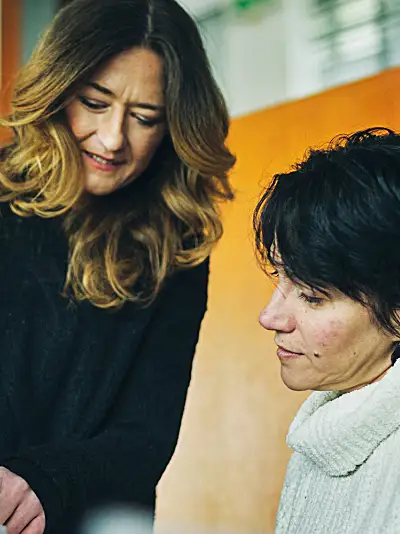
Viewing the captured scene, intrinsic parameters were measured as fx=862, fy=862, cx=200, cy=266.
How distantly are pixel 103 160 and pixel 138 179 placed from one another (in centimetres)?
12

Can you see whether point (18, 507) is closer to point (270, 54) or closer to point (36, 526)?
point (36, 526)

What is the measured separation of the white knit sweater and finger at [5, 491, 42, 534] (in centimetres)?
25

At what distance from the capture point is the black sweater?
104cm

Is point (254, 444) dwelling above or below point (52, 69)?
below

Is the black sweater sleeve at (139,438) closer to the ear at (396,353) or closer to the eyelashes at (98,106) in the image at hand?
the eyelashes at (98,106)

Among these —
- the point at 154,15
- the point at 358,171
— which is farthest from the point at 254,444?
the point at 358,171

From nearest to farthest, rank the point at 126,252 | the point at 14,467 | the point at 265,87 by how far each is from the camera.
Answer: the point at 14,467, the point at 126,252, the point at 265,87

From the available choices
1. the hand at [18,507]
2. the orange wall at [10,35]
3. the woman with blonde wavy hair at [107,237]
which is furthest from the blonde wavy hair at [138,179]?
the orange wall at [10,35]

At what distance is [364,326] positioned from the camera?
749mm

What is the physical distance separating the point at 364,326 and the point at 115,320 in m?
0.45

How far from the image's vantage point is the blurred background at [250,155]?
1359 mm

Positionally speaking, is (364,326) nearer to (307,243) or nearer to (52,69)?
(307,243)

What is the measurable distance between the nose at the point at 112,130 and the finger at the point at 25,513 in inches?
16.0

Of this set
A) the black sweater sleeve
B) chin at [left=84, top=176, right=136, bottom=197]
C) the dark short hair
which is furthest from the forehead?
the dark short hair
